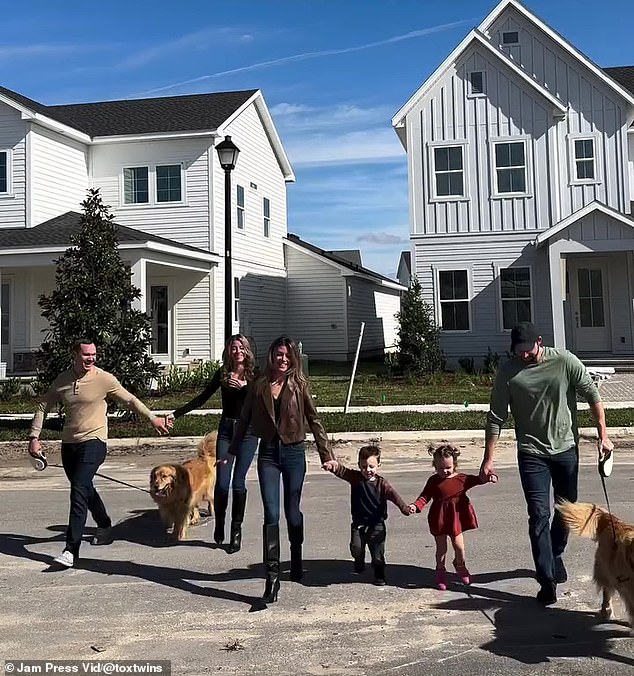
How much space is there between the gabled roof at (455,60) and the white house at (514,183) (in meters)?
0.04

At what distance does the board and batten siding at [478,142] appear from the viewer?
2202 centimetres

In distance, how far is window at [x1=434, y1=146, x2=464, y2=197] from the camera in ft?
73.7

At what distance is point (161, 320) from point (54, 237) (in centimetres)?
502

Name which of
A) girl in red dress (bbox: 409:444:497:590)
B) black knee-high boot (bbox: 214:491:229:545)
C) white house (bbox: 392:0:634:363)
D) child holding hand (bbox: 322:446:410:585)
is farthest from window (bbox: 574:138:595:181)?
child holding hand (bbox: 322:446:410:585)

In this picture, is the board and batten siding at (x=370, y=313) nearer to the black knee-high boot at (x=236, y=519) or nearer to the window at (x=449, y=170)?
the window at (x=449, y=170)

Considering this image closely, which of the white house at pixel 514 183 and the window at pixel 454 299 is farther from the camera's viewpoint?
the window at pixel 454 299

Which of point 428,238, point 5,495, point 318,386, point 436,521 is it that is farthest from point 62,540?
point 428,238

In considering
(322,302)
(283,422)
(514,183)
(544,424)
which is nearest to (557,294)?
(514,183)

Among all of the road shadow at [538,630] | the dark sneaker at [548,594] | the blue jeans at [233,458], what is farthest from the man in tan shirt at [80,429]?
the dark sneaker at [548,594]

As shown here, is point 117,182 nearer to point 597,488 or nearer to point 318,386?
point 318,386

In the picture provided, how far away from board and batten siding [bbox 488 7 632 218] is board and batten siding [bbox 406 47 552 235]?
721mm

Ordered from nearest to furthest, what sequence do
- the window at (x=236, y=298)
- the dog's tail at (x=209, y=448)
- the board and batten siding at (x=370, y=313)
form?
the dog's tail at (x=209, y=448)
the window at (x=236, y=298)
the board and batten siding at (x=370, y=313)

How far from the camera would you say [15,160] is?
23.0 metres

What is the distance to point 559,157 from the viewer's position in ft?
72.1
